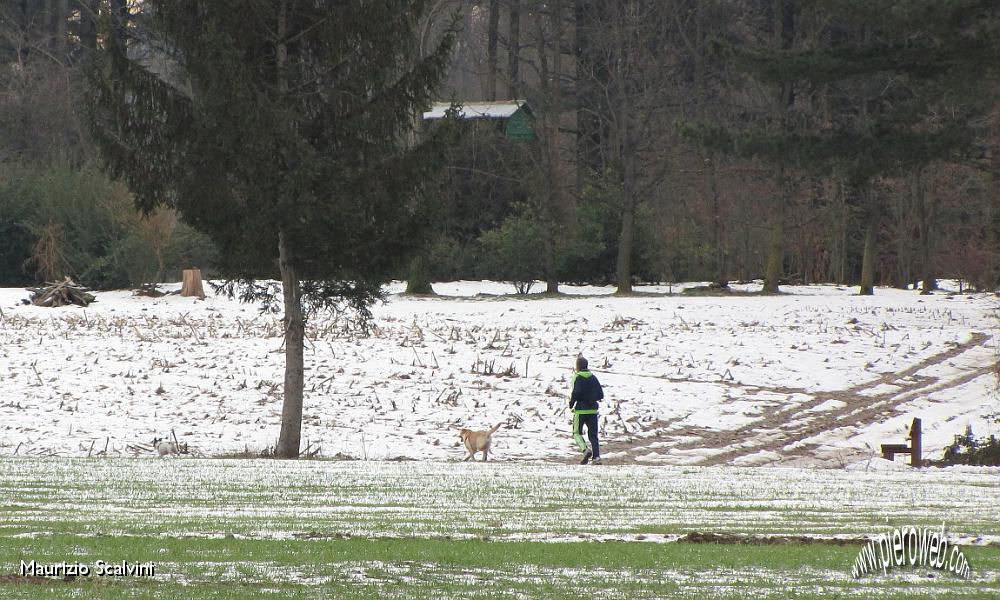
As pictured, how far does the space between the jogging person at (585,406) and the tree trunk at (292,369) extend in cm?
452

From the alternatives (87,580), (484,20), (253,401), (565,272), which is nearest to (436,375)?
(253,401)

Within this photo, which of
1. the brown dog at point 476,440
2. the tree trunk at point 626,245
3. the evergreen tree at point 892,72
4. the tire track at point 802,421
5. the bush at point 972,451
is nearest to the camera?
the brown dog at point 476,440

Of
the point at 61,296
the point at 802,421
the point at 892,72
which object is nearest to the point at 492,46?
the point at 61,296

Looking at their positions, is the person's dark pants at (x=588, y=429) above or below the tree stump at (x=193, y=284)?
below

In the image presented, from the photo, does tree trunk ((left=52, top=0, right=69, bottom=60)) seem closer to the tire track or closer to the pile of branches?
the pile of branches

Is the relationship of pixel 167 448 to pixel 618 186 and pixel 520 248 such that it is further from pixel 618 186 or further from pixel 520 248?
pixel 618 186

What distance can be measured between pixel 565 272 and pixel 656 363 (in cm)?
1963

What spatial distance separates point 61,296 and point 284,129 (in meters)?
22.4

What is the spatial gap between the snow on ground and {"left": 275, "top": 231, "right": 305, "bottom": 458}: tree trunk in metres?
1.30

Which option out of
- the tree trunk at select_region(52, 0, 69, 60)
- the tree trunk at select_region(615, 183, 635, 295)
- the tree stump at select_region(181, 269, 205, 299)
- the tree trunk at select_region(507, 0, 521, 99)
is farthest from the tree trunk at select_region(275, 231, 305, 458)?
the tree trunk at select_region(52, 0, 69, 60)

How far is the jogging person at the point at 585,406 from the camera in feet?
63.8

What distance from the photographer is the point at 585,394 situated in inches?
766

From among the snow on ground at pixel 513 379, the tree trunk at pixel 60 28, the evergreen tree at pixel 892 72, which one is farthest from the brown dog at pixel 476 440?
the tree trunk at pixel 60 28

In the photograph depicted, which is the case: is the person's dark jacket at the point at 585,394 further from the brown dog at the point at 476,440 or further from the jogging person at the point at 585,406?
the brown dog at the point at 476,440
